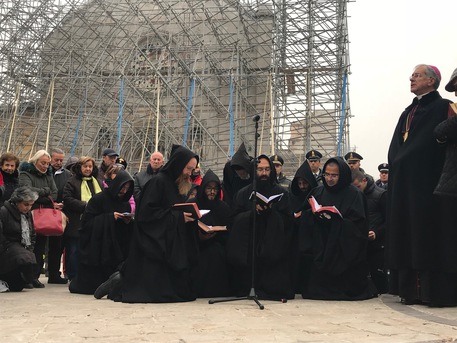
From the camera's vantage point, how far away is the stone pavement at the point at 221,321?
3.92m

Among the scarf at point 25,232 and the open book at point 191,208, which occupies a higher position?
the open book at point 191,208

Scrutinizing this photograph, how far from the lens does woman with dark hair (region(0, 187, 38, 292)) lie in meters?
7.06

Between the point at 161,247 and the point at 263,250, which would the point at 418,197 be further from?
the point at 161,247

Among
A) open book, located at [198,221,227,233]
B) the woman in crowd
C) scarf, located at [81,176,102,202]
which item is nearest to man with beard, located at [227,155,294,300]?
open book, located at [198,221,227,233]

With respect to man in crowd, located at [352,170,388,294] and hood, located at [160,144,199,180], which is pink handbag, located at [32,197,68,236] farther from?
man in crowd, located at [352,170,388,294]

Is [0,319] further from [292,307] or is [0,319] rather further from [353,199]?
[353,199]

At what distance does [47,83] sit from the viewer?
24438 millimetres

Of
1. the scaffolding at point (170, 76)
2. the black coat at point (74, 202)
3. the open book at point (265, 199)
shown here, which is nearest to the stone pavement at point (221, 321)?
the open book at point (265, 199)

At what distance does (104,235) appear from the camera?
712 cm

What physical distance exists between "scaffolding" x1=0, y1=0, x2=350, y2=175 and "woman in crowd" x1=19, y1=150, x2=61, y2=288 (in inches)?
506

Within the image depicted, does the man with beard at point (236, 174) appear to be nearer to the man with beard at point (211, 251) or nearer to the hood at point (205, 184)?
the man with beard at point (211, 251)

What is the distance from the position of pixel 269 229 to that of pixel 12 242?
3.23 meters

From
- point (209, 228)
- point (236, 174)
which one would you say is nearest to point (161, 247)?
point (209, 228)

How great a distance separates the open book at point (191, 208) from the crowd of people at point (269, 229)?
0.05 ft
